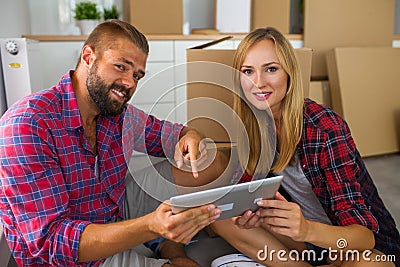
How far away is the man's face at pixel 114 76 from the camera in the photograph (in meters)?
1.03

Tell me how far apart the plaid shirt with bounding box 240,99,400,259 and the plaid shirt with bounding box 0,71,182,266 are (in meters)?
0.42

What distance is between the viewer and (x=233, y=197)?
86 cm

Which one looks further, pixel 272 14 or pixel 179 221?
pixel 272 14

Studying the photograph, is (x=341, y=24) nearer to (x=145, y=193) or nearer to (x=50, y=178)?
(x=145, y=193)

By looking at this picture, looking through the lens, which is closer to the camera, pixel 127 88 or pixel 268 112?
pixel 127 88

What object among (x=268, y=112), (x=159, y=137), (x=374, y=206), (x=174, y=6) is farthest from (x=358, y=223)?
(x=174, y=6)

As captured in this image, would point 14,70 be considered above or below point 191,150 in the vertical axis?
above

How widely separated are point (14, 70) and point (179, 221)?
4.88 ft

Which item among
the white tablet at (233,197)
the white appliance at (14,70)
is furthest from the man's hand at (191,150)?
the white appliance at (14,70)

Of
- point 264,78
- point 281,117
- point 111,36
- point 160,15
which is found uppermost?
point 160,15

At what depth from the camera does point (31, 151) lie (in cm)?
89

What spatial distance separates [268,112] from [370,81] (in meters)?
1.79

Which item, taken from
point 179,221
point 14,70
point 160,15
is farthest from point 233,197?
point 160,15

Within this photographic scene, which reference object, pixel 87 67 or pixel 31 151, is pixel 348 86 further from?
pixel 31 151
